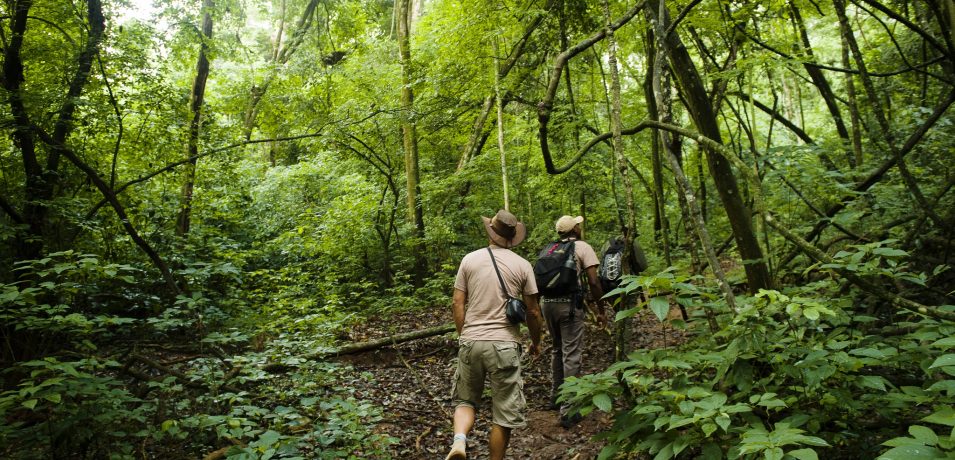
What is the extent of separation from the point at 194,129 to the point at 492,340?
314 inches

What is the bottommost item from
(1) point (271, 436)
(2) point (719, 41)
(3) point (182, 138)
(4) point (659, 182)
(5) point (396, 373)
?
(5) point (396, 373)

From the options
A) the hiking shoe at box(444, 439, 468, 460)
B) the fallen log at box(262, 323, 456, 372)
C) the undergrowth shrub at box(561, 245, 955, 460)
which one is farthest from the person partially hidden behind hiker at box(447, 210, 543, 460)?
the fallen log at box(262, 323, 456, 372)

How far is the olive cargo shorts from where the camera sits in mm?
4203

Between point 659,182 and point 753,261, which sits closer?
point 753,261

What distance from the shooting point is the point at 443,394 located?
681 cm

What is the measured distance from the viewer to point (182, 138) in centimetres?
904

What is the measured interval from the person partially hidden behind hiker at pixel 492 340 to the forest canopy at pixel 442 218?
0.78 m

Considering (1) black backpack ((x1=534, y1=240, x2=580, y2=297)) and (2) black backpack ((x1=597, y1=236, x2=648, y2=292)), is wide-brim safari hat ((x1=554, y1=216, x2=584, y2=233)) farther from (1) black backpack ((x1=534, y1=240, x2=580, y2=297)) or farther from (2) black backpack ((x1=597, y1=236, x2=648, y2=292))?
(2) black backpack ((x1=597, y1=236, x2=648, y2=292))

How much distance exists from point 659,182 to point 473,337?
6.02m

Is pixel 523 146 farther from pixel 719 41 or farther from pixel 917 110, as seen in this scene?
pixel 917 110

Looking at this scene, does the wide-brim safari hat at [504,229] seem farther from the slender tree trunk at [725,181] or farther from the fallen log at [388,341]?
the fallen log at [388,341]

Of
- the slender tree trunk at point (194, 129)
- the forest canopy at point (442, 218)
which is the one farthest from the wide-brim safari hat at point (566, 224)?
the slender tree trunk at point (194, 129)

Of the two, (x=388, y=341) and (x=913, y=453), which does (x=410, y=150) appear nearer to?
(x=388, y=341)

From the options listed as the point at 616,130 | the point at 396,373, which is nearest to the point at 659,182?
the point at 616,130
